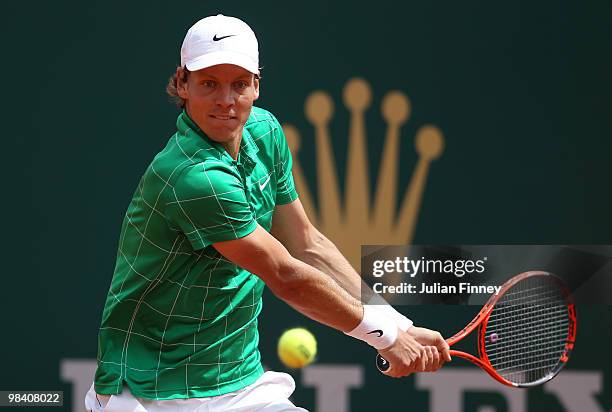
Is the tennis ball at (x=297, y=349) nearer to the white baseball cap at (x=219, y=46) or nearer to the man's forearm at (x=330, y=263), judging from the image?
the man's forearm at (x=330, y=263)

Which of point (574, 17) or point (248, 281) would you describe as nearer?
point (248, 281)

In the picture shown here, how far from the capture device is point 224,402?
3.35 meters

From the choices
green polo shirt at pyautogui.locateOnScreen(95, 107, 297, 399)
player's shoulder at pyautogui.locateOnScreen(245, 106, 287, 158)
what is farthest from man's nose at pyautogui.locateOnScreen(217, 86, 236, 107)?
player's shoulder at pyautogui.locateOnScreen(245, 106, 287, 158)

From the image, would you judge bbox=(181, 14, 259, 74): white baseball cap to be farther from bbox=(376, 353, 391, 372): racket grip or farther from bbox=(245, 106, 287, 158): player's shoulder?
bbox=(376, 353, 391, 372): racket grip

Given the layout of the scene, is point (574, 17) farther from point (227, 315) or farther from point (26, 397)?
point (26, 397)

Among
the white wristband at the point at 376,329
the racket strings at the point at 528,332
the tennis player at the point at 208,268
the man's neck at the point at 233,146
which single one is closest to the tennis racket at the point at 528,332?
the racket strings at the point at 528,332

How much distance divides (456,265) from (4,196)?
1.93 m

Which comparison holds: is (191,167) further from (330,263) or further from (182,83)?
(330,263)

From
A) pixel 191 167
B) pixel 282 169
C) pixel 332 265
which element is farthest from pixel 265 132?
pixel 332 265

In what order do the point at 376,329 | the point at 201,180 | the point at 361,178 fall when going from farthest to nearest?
the point at 361,178
the point at 376,329
the point at 201,180

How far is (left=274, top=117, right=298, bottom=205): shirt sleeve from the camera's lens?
3561 millimetres

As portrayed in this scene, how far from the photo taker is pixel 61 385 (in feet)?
17.2

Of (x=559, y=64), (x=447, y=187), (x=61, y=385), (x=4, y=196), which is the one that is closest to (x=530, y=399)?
(x=447, y=187)

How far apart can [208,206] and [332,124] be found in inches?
81.5
